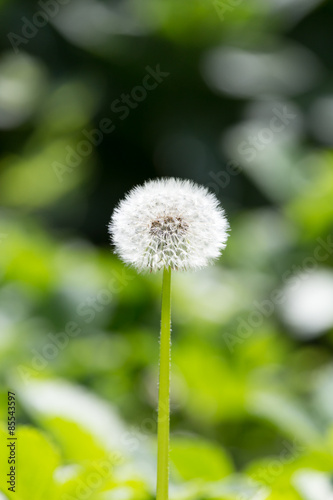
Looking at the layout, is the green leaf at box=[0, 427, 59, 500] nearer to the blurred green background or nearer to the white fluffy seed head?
the blurred green background

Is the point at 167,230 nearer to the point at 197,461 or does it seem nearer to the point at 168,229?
the point at 168,229

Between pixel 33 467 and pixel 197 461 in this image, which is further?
pixel 197 461

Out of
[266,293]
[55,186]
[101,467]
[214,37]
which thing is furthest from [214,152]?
[101,467]

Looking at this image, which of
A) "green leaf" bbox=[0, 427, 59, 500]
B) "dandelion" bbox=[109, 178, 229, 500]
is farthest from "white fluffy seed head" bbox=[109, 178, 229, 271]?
"green leaf" bbox=[0, 427, 59, 500]

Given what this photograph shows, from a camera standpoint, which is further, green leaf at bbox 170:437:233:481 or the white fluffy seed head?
green leaf at bbox 170:437:233:481

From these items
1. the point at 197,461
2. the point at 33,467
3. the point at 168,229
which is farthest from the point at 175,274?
the point at 168,229

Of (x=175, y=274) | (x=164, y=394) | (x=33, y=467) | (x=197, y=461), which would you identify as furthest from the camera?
(x=175, y=274)

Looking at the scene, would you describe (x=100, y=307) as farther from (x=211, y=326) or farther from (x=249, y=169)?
(x=249, y=169)
